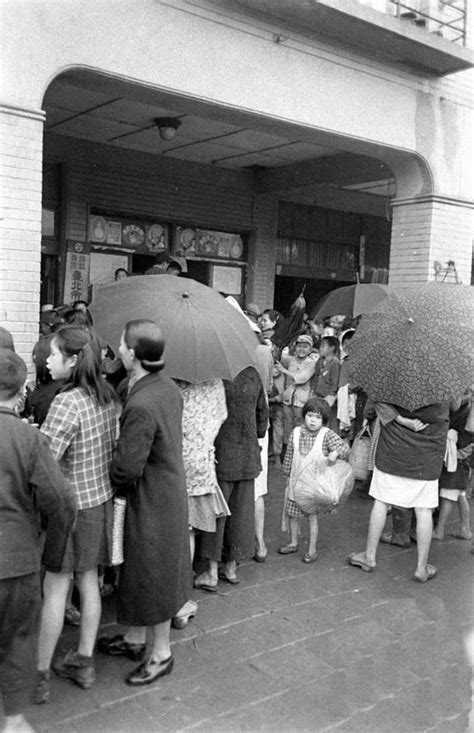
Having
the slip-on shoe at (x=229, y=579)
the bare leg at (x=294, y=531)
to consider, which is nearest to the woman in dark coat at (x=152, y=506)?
the slip-on shoe at (x=229, y=579)

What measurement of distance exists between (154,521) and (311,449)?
84.5 inches

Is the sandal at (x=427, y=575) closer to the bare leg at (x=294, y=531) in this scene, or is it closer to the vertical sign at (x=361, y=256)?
the bare leg at (x=294, y=531)

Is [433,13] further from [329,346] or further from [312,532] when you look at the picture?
[312,532]

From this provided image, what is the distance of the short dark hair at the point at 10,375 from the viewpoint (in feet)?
9.42

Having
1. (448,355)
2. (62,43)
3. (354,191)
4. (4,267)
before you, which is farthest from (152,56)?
(354,191)

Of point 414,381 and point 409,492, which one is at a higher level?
point 414,381

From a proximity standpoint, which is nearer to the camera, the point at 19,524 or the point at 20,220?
the point at 19,524

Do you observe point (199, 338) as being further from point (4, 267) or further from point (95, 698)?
point (4, 267)

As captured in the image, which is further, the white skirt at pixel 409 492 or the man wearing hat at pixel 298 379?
the man wearing hat at pixel 298 379

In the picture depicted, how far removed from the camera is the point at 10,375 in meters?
2.88

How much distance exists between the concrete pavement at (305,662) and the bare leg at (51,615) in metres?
0.24

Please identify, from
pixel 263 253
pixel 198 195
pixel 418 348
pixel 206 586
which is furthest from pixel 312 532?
pixel 263 253

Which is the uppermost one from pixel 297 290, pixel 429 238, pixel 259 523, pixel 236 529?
pixel 429 238

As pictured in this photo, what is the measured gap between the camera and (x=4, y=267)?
18.7ft
